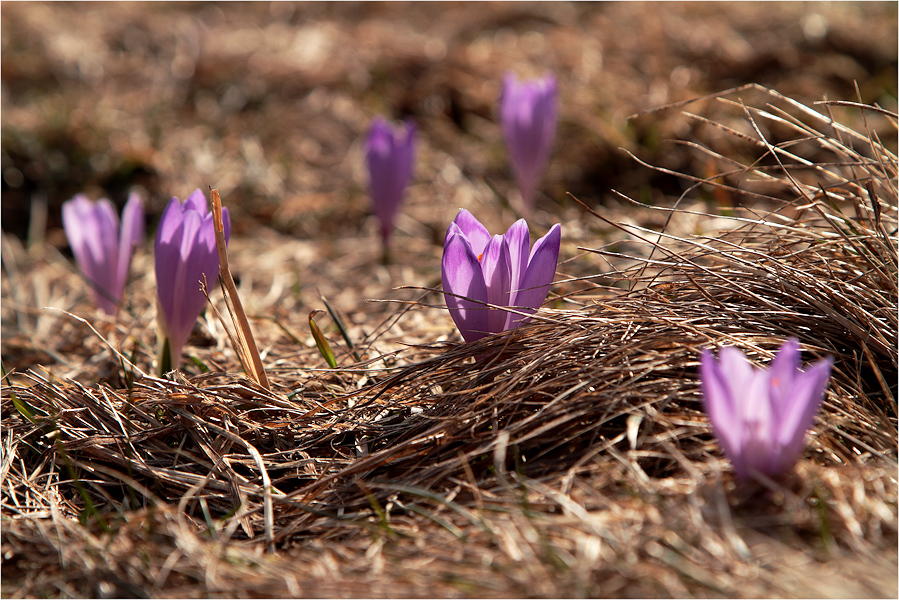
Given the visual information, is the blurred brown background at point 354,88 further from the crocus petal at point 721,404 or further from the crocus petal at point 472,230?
the crocus petal at point 721,404

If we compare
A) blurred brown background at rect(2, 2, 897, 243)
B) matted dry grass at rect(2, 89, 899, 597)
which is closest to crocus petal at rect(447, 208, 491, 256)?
matted dry grass at rect(2, 89, 899, 597)

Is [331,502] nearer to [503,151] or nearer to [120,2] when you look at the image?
[503,151]

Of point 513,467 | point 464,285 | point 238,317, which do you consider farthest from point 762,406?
point 238,317

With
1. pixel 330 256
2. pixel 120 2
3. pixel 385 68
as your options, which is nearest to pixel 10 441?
pixel 330 256

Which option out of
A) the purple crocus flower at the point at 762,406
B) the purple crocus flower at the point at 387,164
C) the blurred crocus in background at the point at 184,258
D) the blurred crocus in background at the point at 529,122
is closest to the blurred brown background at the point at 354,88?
the blurred crocus in background at the point at 529,122

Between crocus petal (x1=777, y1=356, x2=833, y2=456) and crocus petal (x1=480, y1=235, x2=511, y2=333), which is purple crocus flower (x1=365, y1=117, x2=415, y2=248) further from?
crocus petal (x1=777, y1=356, x2=833, y2=456)
